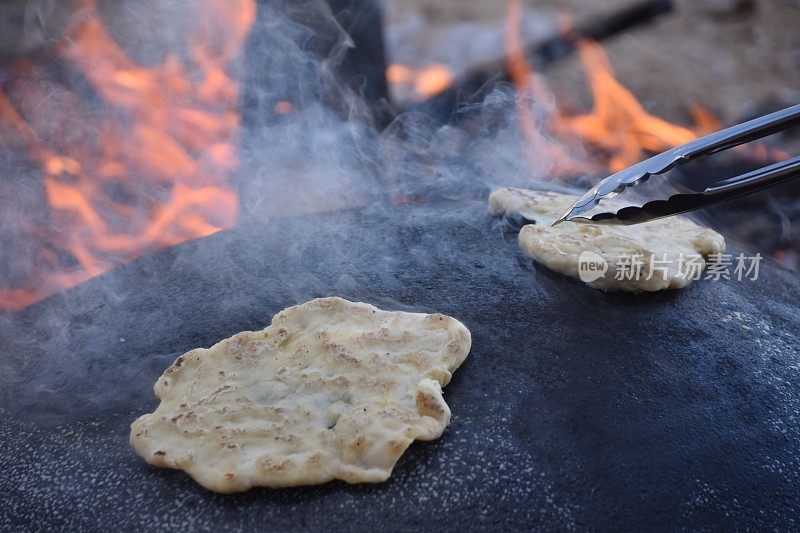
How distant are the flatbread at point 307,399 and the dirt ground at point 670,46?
19.5 feet

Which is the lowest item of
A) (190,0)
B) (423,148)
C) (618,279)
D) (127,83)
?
(423,148)

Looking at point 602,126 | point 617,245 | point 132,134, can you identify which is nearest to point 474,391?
point 617,245

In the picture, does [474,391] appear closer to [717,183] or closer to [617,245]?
[717,183]

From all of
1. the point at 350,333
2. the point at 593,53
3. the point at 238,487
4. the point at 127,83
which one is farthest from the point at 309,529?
the point at 593,53

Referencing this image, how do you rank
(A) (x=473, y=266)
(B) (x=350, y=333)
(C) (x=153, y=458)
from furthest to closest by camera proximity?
(A) (x=473, y=266) → (B) (x=350, y=333) → (C) (x=153, y=458)

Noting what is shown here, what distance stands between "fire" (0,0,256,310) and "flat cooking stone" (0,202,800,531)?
225 cm

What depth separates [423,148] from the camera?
607 centimetres

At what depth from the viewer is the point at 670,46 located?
770 cm

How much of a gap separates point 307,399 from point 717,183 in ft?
4.67

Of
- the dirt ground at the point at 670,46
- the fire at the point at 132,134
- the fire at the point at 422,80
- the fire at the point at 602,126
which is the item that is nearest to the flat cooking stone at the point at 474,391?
the fire at the point at 132,134

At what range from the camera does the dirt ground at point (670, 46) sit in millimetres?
7031

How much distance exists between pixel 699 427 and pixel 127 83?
4945 millimetres

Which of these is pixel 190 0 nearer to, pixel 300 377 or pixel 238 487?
pixel 300 377

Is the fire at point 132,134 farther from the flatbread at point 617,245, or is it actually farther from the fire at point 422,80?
the flatbread at point 617,245
